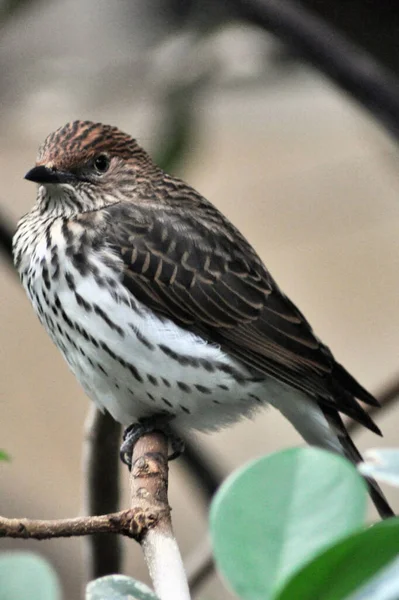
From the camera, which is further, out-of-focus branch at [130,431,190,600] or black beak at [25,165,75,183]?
black beak at [25,165,75,183]

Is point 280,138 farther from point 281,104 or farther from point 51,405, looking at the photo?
point 51,405

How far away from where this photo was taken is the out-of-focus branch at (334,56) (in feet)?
9.06

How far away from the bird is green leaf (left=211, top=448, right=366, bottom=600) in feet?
6.51

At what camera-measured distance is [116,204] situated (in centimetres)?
323

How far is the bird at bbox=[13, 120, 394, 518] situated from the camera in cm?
290

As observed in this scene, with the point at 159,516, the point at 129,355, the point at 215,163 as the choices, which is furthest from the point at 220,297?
the point at 215,163

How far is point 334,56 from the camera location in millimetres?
2803

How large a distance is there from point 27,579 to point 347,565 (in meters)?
0.27

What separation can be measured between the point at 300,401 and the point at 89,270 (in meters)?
0.79

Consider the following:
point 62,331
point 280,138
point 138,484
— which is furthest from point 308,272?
point 138,484

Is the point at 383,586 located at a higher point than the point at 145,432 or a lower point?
higher

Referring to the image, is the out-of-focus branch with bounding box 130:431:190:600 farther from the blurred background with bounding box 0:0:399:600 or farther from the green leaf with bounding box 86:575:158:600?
the blurred background with bounding box 0:0:399:600

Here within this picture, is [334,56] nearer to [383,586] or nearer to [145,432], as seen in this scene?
[145,432]

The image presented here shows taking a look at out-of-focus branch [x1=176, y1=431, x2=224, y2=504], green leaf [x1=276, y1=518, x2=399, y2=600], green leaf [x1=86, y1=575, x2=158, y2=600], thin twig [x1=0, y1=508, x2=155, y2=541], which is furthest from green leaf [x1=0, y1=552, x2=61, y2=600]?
out-of-focus branch [x1=176, y1=431, x2=224, y2=504]
